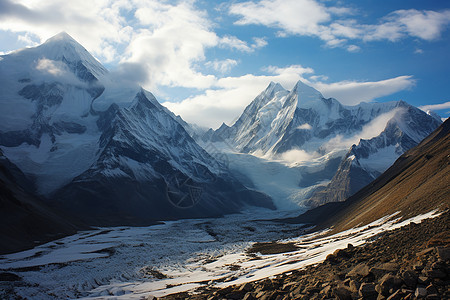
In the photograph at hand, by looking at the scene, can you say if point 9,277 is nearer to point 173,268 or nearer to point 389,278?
point 173,268

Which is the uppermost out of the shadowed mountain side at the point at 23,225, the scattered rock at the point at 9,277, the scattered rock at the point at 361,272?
the shadowed mountain side at the point at 23,225

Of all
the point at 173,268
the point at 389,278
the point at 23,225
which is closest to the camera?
the point at 389,278

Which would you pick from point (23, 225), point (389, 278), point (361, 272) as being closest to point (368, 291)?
point (389, 278)

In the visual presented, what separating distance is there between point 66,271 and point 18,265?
9641 millimetres

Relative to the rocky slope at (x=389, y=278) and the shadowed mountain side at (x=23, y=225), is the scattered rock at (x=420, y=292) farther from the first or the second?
the shadowed mountain side at (x=23, y=225)

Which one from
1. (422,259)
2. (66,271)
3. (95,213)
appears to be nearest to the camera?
(422,259)

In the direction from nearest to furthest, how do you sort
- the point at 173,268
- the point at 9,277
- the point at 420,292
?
1. the point at 420,292
2. the point at 9,277
3. the point at 173,268

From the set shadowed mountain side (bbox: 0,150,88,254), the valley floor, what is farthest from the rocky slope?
shadowed mountain side (bbox: 0,150,88,254)

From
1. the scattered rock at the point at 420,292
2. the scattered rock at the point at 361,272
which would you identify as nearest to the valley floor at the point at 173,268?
the scattered rock at the point at 361,272

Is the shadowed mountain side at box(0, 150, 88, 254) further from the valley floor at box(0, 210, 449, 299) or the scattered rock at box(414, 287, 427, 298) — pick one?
the scattered rock at box(414, 287, 427, 298)

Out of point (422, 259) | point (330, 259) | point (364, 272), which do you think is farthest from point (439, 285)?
point (330, 259)

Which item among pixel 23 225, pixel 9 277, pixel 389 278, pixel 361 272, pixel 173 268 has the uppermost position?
pixel 23 225

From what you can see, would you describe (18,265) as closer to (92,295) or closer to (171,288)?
(92,295)

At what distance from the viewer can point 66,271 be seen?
5362 centimetres
